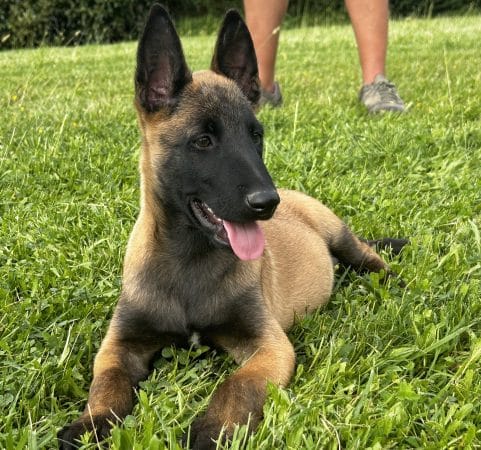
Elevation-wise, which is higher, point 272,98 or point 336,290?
point 336,290

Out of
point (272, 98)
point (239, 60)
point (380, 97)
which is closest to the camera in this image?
point (239, 60)

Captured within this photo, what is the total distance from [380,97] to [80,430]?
4900 mm

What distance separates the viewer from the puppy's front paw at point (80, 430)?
6.81 ft

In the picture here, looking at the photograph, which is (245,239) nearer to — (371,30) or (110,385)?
(110,385)

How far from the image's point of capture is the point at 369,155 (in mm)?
5051

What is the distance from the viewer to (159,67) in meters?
2.79

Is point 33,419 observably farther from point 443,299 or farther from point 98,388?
point 443,299

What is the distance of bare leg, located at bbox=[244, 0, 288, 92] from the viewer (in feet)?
20.6

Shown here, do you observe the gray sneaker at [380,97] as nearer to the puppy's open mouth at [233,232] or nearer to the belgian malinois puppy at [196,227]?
the belgian malinois puppy at [196,227]

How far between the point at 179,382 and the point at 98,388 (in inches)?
11.4

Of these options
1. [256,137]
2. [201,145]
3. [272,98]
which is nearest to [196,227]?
[201,145]

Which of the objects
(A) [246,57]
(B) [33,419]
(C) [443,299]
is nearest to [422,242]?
(C) [443,299]

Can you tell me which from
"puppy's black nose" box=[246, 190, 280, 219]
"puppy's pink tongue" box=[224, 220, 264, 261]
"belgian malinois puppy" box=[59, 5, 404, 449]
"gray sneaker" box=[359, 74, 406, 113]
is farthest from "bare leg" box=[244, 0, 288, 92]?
"puppy's black nose" box=[246, 190, 280, 219]

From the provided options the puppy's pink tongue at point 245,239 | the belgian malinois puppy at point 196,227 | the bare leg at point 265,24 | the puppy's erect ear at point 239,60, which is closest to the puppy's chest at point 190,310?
the belgian malinois puppy at point 196,227
